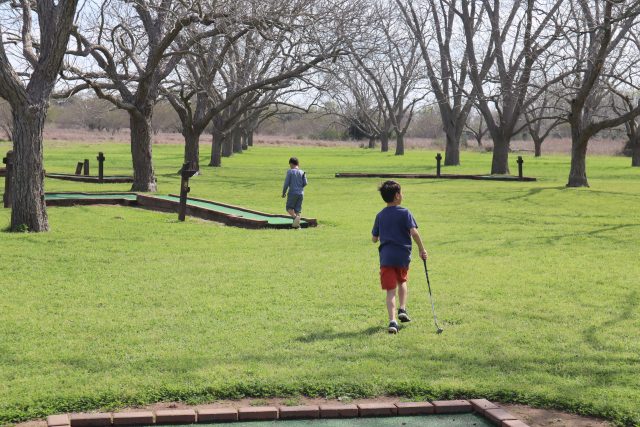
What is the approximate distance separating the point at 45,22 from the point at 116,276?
6.12 meters

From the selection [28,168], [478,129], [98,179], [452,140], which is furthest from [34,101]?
[478,129]

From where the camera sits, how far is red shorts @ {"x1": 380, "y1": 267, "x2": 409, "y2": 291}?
834 centimetres

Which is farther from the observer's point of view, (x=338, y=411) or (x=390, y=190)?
(x=390, y=190)

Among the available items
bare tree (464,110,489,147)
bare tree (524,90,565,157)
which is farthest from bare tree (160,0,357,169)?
bare tree (464,110,489,147)

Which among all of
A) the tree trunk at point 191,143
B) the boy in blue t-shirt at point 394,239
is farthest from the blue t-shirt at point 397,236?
the tree trunk at point 191,143

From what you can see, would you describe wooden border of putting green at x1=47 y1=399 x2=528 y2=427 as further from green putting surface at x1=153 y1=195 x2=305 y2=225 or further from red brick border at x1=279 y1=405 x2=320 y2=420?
green putting surface at x1=153 y1=195 x2=305 y2=225

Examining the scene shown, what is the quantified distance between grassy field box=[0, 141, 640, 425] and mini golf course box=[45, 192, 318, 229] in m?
0.78

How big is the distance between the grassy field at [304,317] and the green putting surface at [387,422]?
445 millimetres

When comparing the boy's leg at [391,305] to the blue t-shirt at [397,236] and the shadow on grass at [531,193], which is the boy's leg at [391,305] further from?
the shadow on grass at [531,193]

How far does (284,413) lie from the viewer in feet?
18.7

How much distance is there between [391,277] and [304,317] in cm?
101

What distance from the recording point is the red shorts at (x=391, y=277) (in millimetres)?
8336

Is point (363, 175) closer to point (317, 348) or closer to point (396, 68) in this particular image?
point (317, 348)

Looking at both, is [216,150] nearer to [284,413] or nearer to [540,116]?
[540,116]
